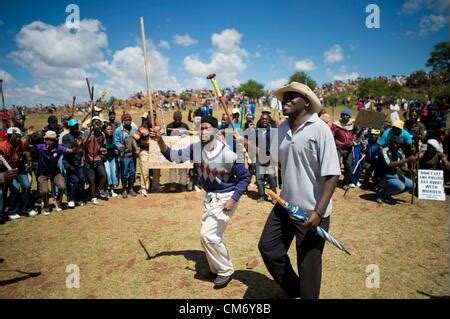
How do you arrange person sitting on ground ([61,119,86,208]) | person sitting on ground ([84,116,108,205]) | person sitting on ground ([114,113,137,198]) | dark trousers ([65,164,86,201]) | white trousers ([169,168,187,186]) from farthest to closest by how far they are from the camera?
white trousers ([169,168,187,186]), person sitting on ground ([114,113,137,198]), person sitting on ground ([84,116,108,205]), dark trousers ([65,164,86,201]), person sitting on ground ([61,119,86,208])

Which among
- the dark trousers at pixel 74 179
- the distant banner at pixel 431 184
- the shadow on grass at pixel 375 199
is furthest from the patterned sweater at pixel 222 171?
the distant banner at pixel 431 184

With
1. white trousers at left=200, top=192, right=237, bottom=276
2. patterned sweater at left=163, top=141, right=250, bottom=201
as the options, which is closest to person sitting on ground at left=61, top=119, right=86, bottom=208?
patterned sweater at left=163, top=141, right=250, bottom=201

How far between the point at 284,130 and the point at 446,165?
25.3 feet

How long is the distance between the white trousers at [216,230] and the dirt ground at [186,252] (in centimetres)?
44

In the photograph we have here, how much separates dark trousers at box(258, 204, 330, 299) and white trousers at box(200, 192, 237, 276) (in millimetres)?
738

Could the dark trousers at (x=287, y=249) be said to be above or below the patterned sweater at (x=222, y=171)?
below

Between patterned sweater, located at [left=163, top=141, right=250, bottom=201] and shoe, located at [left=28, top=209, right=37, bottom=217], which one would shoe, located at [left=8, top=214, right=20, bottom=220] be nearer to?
shoe, located at [left=28, top=209, right=37, bottom=217]

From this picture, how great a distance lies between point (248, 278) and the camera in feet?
14.3

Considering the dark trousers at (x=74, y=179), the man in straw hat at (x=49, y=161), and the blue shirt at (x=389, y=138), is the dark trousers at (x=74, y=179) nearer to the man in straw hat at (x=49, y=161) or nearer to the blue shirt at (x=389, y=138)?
the man in straw hat at (x=49, y=161)

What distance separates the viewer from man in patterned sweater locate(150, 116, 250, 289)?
391 cm

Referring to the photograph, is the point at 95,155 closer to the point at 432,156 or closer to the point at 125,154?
the point at 125,154

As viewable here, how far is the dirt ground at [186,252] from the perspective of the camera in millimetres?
4129
